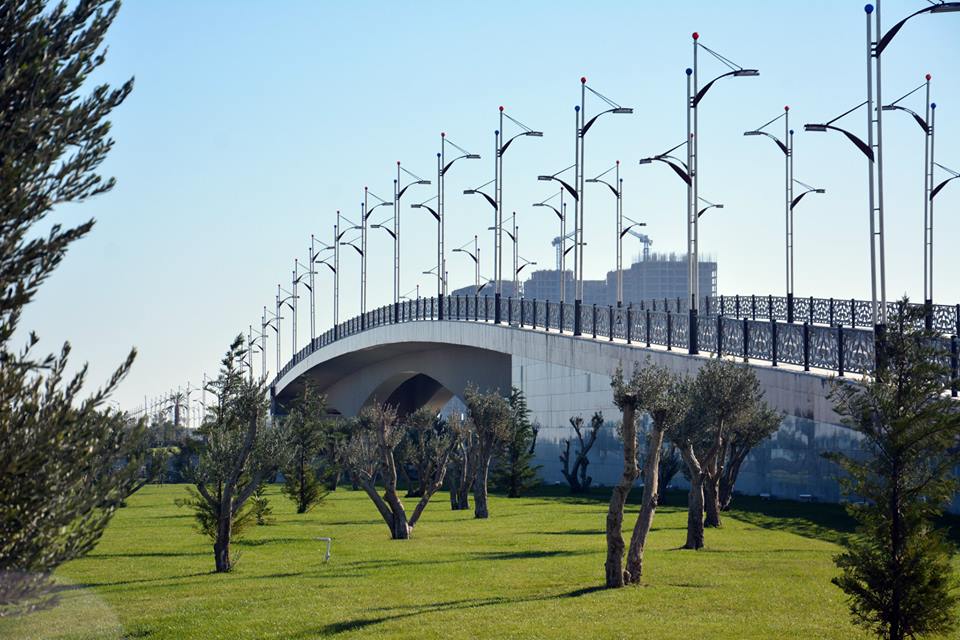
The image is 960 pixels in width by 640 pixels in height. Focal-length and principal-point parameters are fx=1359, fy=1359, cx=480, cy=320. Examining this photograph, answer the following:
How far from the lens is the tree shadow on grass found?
20766 millimetres

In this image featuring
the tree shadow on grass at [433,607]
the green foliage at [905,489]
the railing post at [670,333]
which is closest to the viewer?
the green foliage at [905,489]

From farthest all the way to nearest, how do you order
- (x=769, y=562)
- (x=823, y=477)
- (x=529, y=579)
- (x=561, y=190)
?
(x=561, y=190)
(x=823, y=477)
(x=769, y=562)
(x=529, y=579)

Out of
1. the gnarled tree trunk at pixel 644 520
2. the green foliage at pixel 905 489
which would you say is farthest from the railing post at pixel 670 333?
the green foliage at pixel 905 489

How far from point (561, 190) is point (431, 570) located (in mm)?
52026

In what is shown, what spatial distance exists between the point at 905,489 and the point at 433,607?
8.54m

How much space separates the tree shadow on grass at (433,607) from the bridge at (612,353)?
5.28 meters

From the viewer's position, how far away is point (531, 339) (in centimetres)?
6225

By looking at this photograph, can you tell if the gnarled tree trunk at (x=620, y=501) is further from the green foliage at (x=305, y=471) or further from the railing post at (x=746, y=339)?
the green foliage at (x=305, y=471)

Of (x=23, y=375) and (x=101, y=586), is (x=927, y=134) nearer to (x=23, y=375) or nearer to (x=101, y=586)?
(x=101, y=586)

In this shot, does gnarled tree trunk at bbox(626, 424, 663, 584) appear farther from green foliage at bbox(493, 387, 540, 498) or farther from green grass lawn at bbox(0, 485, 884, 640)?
green foliage at bbox(493, 387, 540, 498)

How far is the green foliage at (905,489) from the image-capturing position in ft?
57.1

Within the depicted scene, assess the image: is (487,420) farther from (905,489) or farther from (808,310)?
(905,489)

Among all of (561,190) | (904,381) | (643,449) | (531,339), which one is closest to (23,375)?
(904,381)

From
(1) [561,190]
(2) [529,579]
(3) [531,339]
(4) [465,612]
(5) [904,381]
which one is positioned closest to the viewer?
(5) [904,381]
